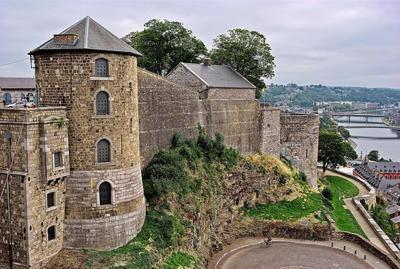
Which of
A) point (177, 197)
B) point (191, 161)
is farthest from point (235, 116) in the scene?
point (177, 197)

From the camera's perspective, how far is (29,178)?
2027 centimetres

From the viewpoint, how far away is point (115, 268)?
21.4 m

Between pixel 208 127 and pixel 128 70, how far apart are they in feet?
50.2

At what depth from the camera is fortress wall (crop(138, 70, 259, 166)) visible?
3058cm

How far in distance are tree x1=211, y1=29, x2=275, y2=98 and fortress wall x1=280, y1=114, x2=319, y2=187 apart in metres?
6.96

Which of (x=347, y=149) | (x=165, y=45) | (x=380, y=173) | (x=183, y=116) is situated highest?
(x=165, y=45)

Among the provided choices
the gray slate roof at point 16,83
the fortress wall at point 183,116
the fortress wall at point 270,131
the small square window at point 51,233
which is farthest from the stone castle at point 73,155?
the gray slate roof at point 16,83

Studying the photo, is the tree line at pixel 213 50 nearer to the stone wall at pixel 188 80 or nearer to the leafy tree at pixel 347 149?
the stone wall at pixel 188 80

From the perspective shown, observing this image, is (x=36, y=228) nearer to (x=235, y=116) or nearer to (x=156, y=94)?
(x=156, y=94)

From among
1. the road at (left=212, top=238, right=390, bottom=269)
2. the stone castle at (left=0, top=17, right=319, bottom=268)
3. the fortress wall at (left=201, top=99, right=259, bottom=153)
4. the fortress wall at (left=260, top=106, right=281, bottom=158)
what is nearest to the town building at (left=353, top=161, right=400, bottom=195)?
the fortress wall at (left=260, top=106, right=281, bottom=158)

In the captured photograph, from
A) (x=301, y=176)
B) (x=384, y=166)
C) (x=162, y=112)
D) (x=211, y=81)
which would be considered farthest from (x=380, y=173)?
(x=162, y=112)

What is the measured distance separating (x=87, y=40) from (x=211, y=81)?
62.5 ft

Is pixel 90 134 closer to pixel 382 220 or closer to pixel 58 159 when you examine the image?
pixel 58 159

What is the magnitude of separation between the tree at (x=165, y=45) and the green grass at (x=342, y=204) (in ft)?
77.4
